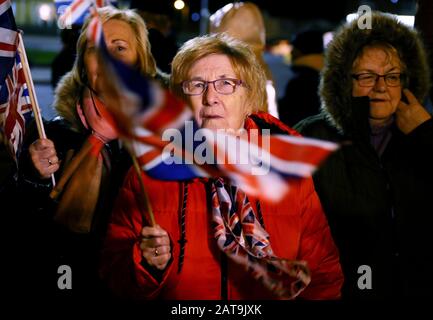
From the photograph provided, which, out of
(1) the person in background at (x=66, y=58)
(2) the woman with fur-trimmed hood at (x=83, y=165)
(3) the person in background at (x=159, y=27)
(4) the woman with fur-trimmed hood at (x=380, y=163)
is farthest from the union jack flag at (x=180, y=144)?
(1) the person in background at (x=66, y=58)

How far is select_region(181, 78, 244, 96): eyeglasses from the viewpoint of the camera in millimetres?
2756

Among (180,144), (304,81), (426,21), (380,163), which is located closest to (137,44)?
(180,144)

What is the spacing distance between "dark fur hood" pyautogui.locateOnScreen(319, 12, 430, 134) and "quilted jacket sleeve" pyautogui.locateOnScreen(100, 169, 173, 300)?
4.47ft

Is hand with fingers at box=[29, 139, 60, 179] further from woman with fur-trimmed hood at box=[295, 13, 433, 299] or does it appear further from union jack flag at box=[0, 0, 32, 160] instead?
woman with fur-trimmed hood at box=[295, 13, 433, 299]

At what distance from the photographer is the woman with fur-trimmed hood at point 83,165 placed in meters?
3.15

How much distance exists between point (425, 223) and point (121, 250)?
1628 millimetres

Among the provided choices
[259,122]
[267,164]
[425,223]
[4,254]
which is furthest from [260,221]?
[4,254]

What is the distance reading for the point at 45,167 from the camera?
3.11 metres

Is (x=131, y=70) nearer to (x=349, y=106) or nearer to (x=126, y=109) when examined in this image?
(x=126, y=109)

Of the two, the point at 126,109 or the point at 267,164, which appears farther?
the point at 267,164

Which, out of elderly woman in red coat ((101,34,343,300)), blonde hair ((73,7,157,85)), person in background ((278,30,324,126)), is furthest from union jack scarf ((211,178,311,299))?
person in background ((278,30,324,126))

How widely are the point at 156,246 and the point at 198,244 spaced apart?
278 millimetres

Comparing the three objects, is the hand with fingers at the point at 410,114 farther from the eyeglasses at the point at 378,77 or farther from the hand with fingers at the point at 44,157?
the hand with fingers at the point at 44,157

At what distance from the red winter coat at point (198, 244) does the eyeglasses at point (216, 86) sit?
1.33ft
